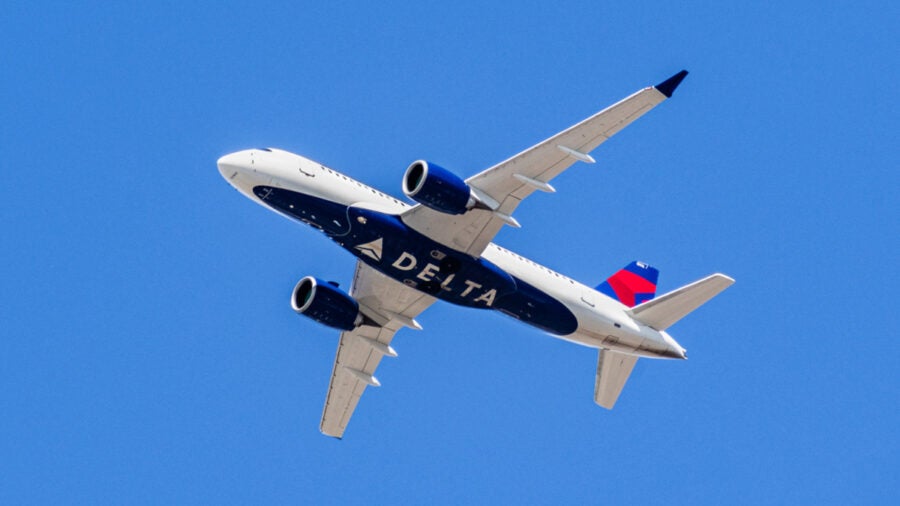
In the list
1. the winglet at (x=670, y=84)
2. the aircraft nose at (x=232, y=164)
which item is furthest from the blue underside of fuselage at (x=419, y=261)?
the winglet at (x=670, y=84)

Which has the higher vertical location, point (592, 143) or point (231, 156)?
point (592, 143)

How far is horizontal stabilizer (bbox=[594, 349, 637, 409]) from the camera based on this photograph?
6106 centimetres

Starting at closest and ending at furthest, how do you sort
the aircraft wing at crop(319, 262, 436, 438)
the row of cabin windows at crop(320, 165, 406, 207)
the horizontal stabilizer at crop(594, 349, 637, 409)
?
the row of cabin windows at crop(320, 165, 406, 207)
the aircraft wing at crop(319, 262, 436, 438)
the horizontal stabilizer at crop(594, 349, 637, 409)

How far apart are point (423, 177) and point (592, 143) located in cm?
676

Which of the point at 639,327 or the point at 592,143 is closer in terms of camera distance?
the point at 592,143

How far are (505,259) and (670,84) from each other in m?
11.5

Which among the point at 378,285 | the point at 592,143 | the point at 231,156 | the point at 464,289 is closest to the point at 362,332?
the point at 378,285

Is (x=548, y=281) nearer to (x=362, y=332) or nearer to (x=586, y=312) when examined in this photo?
(x=586, y=312)

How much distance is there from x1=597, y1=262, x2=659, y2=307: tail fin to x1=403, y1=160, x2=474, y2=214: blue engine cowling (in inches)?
534

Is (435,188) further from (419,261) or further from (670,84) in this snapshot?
(670,84)

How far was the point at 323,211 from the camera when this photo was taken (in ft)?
173

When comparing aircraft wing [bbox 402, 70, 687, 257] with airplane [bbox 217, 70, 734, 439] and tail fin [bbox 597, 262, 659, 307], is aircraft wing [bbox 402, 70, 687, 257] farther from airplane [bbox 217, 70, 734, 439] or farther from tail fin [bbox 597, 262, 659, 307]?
tail fin [bbox 597, 262, 659, 307]

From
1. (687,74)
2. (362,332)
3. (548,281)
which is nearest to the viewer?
(687,74)

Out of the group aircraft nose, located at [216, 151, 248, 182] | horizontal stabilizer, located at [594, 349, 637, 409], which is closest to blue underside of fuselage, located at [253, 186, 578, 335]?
aircraft nose, located at [216, 151, 248, 182]
